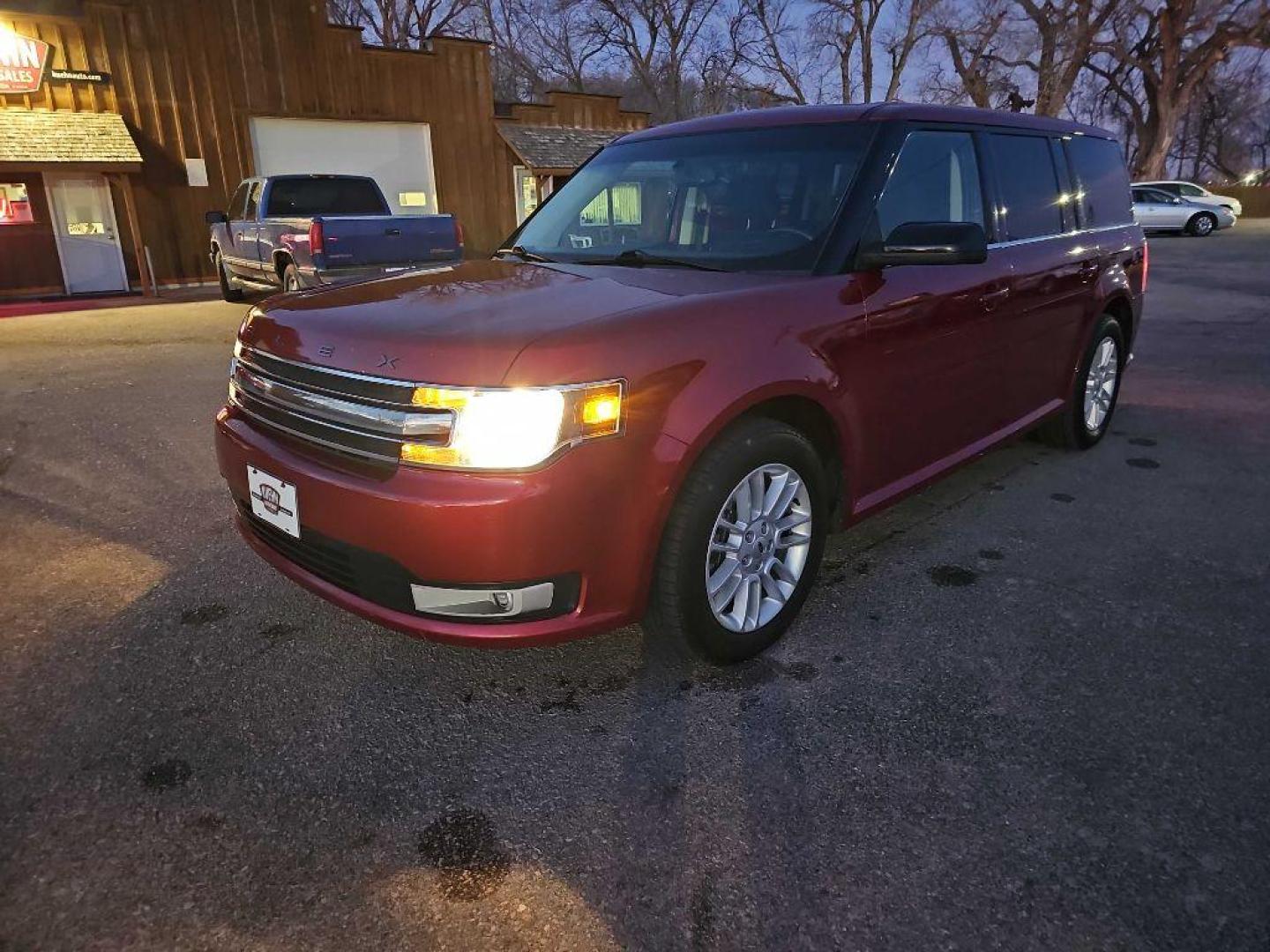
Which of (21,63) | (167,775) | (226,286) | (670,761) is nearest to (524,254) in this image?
(670,761)

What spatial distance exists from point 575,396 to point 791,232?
132cm

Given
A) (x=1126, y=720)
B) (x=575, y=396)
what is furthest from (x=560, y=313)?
(x=1126, y=720)

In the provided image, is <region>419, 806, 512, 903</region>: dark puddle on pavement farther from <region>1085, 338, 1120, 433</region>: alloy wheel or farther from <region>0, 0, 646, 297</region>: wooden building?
<region>0, 0, 646, 297</region>: wooden building

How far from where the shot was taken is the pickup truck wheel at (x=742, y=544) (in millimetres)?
2523

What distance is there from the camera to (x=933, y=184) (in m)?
3.44

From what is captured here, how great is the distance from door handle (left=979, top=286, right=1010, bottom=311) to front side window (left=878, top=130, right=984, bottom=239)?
0.32 m

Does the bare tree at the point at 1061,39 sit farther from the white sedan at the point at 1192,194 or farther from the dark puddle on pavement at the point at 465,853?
the dark puddle on pavement at the point at 465,853

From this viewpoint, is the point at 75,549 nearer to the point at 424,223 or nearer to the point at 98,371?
the point at 98,371

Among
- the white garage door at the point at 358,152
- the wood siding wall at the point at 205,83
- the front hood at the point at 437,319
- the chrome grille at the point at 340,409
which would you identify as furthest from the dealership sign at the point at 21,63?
the chrome grille at the point at 340,409

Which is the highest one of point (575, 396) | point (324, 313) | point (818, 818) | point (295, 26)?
point (295, 26)

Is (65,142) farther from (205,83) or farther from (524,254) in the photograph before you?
(524,254)

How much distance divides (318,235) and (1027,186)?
819cm

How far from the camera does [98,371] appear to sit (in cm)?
848

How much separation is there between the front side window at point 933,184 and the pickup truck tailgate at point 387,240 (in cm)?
805
